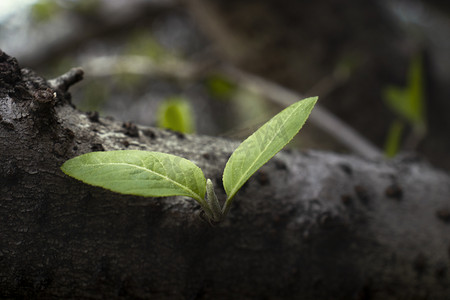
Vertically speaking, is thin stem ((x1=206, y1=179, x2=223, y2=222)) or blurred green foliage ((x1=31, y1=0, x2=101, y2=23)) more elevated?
thin stem ((x1=206, y1=179, x2=223, y2=222))

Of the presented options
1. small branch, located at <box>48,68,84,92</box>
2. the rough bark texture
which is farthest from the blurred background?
small branch, located at <box>48,68,84,92</box>

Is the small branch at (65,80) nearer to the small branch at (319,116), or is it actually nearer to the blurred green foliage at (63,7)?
the small branch at (319,116)

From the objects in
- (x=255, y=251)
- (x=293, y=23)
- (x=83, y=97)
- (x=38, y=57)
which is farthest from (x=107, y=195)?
(x=83, y=97)

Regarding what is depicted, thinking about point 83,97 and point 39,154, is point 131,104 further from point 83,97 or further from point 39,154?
point 39,154

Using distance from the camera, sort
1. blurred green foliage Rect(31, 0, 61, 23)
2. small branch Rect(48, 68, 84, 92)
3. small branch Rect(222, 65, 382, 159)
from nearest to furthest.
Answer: small branch Rect(48, 68, 84, 92)
small branch Rect(222, 65, 382, 159)
blurred green foliage Rect(31, 0, 61, 23)

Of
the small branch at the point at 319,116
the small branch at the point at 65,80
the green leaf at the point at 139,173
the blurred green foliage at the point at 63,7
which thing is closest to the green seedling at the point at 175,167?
the green leaf at the point at 139,173

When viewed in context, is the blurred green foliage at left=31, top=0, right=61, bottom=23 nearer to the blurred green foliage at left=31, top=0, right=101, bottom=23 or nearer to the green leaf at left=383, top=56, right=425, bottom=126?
the blurred green foliage at left=31, top=0, right=101, bottom=23

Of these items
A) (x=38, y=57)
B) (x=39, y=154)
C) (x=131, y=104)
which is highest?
(x=39, y=154)
